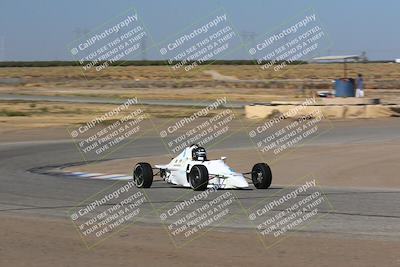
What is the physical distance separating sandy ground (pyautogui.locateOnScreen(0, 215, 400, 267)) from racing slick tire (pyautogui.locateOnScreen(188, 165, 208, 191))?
4203 millimetres

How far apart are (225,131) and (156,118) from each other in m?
9.17

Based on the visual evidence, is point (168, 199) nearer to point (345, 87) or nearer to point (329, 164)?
point (329, 164)

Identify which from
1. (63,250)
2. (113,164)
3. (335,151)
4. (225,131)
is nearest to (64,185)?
(113,164)

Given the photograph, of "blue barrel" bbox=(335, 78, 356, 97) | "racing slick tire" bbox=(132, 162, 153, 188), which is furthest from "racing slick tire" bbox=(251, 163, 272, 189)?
"blue barrel" bbox=(335, 78, 356, 97)

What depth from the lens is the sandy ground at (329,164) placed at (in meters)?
18.9

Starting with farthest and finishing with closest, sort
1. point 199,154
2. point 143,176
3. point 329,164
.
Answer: point 329,164 < point 143,176 < point 199,154

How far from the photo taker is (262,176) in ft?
53.4

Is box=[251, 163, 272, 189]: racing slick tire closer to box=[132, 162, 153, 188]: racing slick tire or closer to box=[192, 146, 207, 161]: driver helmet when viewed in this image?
box=[192, 146, 207, 161]: driver helmet

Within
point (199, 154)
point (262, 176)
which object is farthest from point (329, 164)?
point (199, 154)

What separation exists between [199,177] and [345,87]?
28561mm

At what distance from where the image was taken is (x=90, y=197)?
15.1m

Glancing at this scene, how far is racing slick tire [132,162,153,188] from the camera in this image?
1678cm

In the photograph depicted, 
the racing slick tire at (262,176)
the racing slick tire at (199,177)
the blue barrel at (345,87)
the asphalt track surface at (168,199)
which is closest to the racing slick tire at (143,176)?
the asphalt track surface at (168,199)

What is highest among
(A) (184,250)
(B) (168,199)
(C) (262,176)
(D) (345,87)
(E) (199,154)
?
(E) (199,154)
